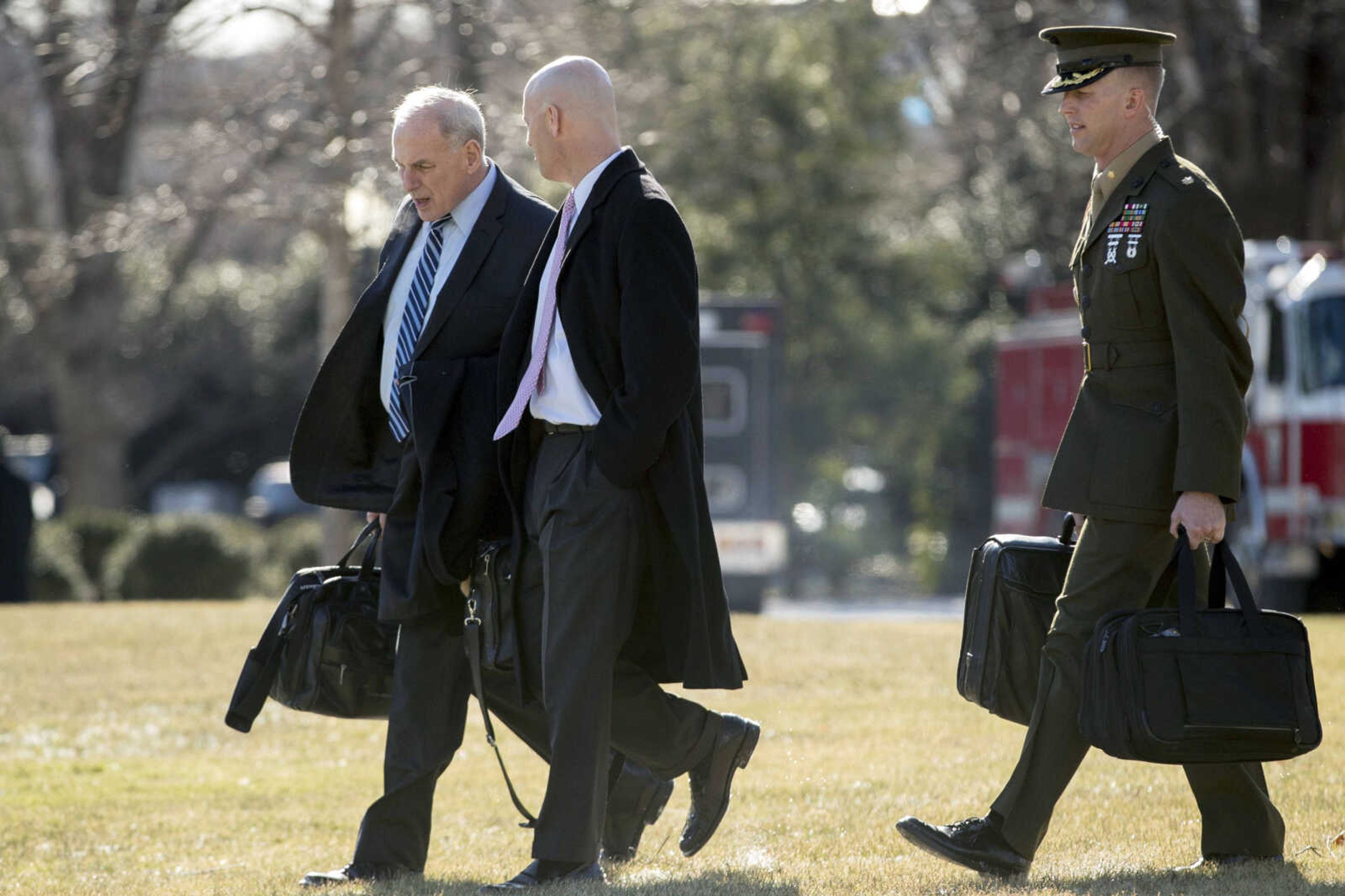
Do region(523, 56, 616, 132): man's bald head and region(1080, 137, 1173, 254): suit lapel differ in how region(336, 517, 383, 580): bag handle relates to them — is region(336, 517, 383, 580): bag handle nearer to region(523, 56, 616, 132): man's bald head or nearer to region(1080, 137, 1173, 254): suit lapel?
Answer: region(523, 56, 616, 132): man's bald head

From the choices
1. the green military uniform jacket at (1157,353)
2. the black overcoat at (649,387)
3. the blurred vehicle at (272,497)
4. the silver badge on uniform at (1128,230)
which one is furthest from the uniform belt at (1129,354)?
the blurred vehicle at (272,497)

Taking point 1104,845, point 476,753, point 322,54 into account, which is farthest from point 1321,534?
point 1104,845

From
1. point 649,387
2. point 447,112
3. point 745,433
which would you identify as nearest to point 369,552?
point 447,112

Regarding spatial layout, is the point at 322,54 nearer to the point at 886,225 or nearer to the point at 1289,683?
the point at 1289,683

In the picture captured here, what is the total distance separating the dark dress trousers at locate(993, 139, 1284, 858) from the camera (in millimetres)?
4453

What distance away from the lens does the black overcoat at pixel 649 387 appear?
4555mm

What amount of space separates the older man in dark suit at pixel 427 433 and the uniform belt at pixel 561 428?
28 centimetres

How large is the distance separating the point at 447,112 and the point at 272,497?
31.8 metres

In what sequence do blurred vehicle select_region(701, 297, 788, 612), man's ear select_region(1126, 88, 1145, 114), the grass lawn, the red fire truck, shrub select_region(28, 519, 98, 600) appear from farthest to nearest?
1. shrub select_region(28, 519, 98, 600)
2. blurred vehicle select_region(701, 297, 788, 612)
3. the red fire truck
4. the grass lawn
5. man's ear select_region(1126, 88, 1145, 114)

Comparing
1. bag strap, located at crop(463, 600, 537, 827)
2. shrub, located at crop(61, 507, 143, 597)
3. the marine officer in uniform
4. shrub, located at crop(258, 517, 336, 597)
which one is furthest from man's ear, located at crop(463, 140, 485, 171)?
shrub, located at crop(61, 507, 143, 597)

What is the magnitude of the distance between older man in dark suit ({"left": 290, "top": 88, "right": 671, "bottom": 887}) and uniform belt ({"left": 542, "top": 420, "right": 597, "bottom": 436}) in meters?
0.28

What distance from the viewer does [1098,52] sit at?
4.65 meters

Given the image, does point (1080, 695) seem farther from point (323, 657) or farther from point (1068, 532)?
point (323, 657)

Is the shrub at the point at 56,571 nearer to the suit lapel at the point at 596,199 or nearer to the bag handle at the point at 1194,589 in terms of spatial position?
the suit lapel at the point at 596,199
